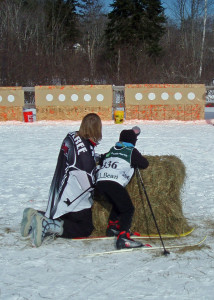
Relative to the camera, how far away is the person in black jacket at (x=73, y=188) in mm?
3584

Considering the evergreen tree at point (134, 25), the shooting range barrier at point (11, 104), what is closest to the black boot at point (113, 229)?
the shooting range barrier at point (11, 104)

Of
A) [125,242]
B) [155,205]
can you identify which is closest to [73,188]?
[125,242]

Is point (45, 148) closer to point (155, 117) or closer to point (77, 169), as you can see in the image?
point (77, 169)

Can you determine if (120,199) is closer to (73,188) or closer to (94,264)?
(73,188)

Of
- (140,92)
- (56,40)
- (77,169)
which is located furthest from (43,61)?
(77,169)

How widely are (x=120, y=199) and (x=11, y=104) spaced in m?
10.8

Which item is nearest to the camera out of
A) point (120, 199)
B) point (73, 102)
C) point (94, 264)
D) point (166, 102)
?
point (94, 264)

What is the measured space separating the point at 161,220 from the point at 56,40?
90.6 feet

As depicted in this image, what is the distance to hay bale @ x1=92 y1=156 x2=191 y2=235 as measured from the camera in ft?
12.3

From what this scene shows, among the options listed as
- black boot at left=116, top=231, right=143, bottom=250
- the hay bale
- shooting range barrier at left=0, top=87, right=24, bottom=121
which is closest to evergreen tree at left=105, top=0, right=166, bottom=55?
shooting range barrier at left=0, top=87, right=24, bottom=121

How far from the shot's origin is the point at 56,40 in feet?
96.8

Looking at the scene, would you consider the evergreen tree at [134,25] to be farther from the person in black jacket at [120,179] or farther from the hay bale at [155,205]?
the person in black jacket at [120,179]

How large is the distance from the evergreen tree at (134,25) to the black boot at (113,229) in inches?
966

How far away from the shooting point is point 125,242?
11.1ft
